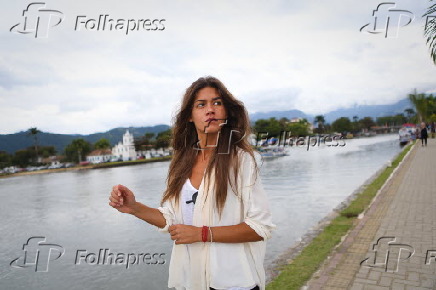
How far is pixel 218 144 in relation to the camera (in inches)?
68.8

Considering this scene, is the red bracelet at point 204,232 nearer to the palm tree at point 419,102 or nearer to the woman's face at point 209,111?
the woman's face at point 209,111

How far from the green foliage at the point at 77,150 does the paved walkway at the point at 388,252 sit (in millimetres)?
102283

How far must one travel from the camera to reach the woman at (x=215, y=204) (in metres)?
1.56

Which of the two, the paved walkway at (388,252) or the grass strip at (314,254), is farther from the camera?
the grass strip at (314,254)

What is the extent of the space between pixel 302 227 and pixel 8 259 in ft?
30.2

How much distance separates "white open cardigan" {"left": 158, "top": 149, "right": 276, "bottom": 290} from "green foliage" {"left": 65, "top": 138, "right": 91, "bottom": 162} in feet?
348

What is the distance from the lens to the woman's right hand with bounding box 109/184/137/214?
1.58 m

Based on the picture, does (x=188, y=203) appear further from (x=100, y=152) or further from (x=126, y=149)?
(x=100, y=152)

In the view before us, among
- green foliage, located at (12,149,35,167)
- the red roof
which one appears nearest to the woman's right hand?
green foliage, located at (12,149,35,167)

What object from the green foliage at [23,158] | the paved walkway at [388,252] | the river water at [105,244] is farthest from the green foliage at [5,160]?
the paved walkway at [388,252]

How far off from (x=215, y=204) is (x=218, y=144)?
332 mm

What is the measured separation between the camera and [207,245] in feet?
5.34

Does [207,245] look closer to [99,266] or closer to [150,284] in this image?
[150,284]

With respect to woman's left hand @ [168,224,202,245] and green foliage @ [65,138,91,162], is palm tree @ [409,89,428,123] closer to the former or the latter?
woman's left hand @ [168,224,202,245]
